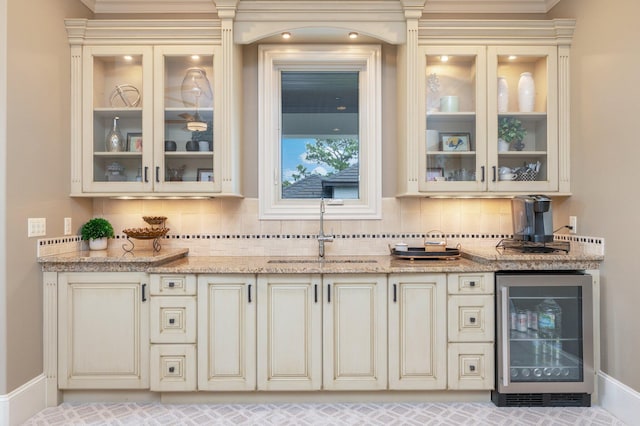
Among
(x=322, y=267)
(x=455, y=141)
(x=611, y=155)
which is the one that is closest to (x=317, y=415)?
(x=322, y=267)

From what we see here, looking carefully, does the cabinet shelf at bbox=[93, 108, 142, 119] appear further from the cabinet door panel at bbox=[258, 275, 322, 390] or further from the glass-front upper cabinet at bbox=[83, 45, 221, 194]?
the cabinet door panel at bbox=[258, 275, 322, 390]

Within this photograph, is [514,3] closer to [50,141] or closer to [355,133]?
[355,133]

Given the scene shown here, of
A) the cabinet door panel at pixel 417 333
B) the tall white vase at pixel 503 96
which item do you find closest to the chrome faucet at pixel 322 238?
the cabinet door panel at pixel 417 333

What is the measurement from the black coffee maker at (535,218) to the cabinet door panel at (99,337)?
255 centimetres

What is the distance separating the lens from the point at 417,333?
2.38 metres

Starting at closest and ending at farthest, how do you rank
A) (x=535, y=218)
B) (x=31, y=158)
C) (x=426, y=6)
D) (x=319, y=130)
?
(x=31, y=158) < (x=535, y=218) < (x=426, y=6) < (x=319, y=130)

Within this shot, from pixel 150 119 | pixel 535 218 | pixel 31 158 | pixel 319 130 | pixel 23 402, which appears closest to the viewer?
pixel 23 402

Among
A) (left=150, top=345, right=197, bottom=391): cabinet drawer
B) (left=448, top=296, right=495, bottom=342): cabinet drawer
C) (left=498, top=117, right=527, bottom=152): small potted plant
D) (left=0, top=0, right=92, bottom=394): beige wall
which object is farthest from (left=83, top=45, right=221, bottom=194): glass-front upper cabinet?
(left=498, top=117, right=527, bottom=152): small potted plant

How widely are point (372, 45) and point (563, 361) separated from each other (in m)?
2.58

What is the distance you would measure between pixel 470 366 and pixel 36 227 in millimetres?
2848

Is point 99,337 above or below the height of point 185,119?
below

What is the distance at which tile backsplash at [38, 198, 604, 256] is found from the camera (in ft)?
9.81

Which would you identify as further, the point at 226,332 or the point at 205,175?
the point at 205,175

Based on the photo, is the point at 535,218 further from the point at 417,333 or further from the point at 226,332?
the point at 226,332
